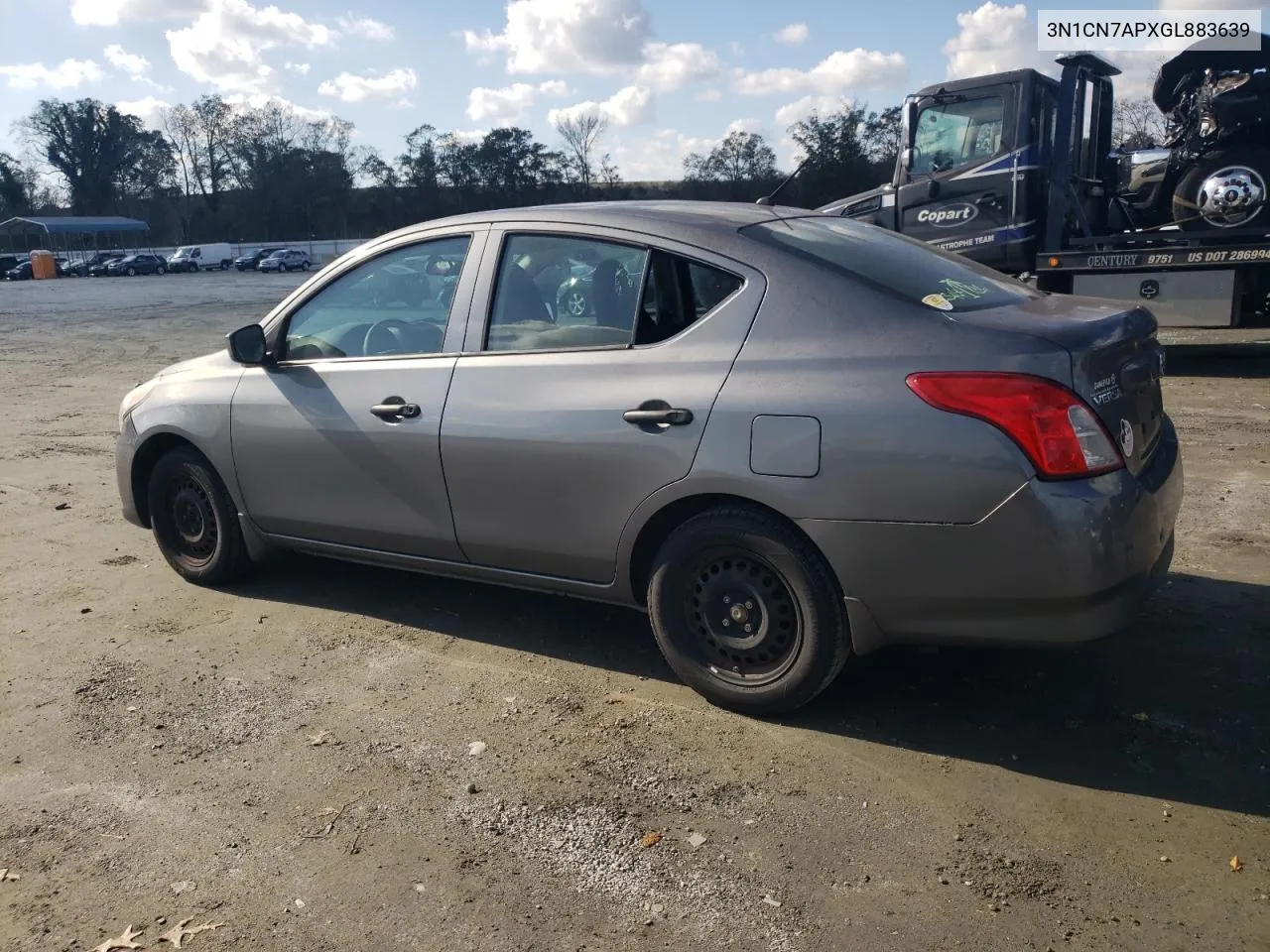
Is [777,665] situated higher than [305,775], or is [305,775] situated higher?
[777,665]

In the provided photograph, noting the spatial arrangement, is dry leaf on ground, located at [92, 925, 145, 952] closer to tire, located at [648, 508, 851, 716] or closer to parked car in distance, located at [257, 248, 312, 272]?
tire, located at [648, 508, 851, 716]

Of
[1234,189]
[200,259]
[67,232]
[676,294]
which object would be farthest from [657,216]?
[67,232]

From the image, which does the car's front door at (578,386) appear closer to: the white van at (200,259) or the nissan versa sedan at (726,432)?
the nissan versa sedan at (726,432)

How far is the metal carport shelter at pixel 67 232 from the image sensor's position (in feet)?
286

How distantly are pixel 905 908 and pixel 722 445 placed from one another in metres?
1.51

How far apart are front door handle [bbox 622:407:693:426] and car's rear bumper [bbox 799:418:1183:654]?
54cm

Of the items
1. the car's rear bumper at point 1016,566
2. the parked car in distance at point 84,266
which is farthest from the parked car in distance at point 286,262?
the car's rear bumper at point 1016,566

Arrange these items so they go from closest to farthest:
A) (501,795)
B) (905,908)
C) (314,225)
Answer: (905,908) < (501,795) < (314,225)

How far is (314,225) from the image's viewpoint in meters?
97.4

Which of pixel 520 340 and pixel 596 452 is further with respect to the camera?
pixel 520 340

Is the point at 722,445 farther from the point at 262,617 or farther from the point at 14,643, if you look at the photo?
the point at 14,643

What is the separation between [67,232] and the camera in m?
87.9

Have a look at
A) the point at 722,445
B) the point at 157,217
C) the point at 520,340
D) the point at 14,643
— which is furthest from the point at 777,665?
the point at 157,217

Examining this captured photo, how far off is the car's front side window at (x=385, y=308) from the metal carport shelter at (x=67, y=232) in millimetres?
92298
